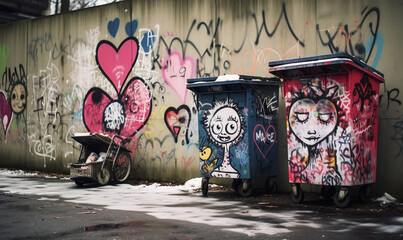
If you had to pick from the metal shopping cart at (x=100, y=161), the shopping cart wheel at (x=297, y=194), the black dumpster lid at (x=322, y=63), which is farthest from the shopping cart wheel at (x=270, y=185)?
the metal shopping cart at (x=100, y=161)

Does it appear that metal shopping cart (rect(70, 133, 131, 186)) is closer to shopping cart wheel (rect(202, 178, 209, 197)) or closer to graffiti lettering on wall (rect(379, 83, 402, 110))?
shopping cart wheel (rect(202, 178, 209, 197))

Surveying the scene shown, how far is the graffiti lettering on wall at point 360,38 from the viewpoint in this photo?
8078 mm

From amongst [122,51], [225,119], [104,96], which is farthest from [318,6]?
[104,96]

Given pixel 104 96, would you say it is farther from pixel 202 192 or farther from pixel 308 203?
pixel 308 203

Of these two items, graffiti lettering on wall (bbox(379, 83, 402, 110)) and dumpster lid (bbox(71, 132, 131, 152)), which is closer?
graffiti lettering on wall (bbox(379, 83, 402, 110))

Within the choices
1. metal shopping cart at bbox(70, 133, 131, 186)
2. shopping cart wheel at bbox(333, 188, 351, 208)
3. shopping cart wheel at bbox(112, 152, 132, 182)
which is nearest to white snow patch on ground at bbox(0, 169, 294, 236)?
metal shopping cart at bbox(70, 133, 131, 186)

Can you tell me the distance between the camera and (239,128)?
26.9 ft

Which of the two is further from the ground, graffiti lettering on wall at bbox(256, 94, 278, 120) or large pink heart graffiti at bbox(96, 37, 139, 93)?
large pink heart graffiti at bbox(96, 37, 139, 93)

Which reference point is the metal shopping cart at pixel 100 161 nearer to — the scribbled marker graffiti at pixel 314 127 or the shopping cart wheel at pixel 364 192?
the scribbled marker graffiti at pixel 314 127

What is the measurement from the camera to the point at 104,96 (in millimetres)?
12023

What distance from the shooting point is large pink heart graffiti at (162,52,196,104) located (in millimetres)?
10469

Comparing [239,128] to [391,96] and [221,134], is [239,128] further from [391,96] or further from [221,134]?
[391,96]

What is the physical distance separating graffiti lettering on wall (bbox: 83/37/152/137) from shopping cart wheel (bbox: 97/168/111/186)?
1451 mm

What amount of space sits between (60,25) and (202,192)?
272 inches
